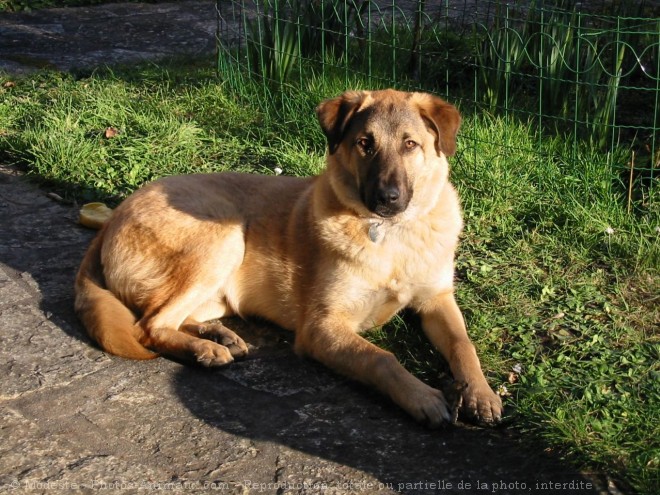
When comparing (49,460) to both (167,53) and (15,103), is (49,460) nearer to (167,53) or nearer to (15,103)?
(15,103)

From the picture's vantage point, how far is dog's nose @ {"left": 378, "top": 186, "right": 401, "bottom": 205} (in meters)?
4.21

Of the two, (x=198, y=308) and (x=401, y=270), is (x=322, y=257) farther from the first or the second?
(x=198, y=308)

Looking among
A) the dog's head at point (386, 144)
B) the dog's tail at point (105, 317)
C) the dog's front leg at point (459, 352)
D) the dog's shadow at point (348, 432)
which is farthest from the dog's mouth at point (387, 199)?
the dog's tail at point (105, 317)

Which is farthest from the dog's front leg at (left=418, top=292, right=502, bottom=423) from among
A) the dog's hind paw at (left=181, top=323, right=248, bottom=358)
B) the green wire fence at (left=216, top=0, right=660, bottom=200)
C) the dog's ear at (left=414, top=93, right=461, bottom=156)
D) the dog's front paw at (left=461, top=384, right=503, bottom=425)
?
the green wire fence at (left=216, top=0, right=660, bottom=200)

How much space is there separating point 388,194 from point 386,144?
305 millimetres

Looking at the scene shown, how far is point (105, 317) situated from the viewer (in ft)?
14.2

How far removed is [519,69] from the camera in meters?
6.64

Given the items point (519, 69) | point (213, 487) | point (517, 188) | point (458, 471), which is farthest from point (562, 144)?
point (213, 487)

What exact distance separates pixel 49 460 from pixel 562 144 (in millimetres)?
4011

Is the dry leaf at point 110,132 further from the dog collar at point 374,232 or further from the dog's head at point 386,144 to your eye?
the dog collar at point 374,232

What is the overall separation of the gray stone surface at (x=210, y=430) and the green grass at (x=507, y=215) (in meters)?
0.35

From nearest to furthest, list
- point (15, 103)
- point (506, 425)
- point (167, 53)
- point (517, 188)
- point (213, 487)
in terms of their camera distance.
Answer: point (213, 487)
point (506, 425)
point (517, 188)
point (15, 103)
point (167, 53)

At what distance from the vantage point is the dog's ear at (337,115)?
4.50 m

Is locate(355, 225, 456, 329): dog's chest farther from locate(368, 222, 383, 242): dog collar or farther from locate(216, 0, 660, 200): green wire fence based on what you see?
locate(216, 0, 660, 200): green wire fence
